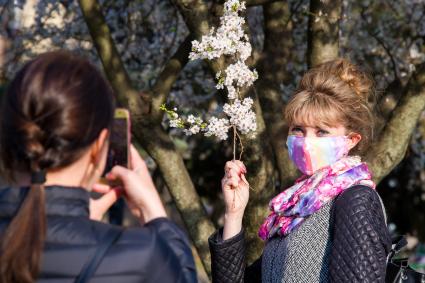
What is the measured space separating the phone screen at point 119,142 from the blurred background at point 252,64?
1797 millimetres

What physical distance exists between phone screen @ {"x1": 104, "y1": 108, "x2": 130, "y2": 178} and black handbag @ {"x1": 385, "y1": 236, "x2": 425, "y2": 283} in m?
1.15

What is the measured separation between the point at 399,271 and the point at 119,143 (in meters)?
1.23

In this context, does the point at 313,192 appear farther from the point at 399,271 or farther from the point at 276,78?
the point at 276,78

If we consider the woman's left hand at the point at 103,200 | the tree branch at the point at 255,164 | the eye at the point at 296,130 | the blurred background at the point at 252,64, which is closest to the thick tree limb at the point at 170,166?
the blurred background at the point at 252,64

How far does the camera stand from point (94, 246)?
1.71m

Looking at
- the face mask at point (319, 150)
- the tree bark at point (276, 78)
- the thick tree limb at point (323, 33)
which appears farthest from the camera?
the tree bark at point (276, 78)

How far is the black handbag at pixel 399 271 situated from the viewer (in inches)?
106

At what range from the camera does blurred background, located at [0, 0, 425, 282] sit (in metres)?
3.98

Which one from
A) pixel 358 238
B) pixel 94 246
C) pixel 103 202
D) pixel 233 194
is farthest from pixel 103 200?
pixel 233 194

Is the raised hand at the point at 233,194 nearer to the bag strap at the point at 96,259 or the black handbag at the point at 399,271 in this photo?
the black handbag at the point at 399,271

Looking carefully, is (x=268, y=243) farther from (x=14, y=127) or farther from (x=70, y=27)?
(x=70, y=27)

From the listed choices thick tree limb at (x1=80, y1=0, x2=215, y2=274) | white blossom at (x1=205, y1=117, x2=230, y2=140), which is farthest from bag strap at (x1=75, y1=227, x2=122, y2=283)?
thick tree limb at (x1=80, y1=0, x2=215, y2=274)

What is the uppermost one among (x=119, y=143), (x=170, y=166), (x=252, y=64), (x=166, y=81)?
(x=119, y=143)

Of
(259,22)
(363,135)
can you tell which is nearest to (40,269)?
(363,135)
